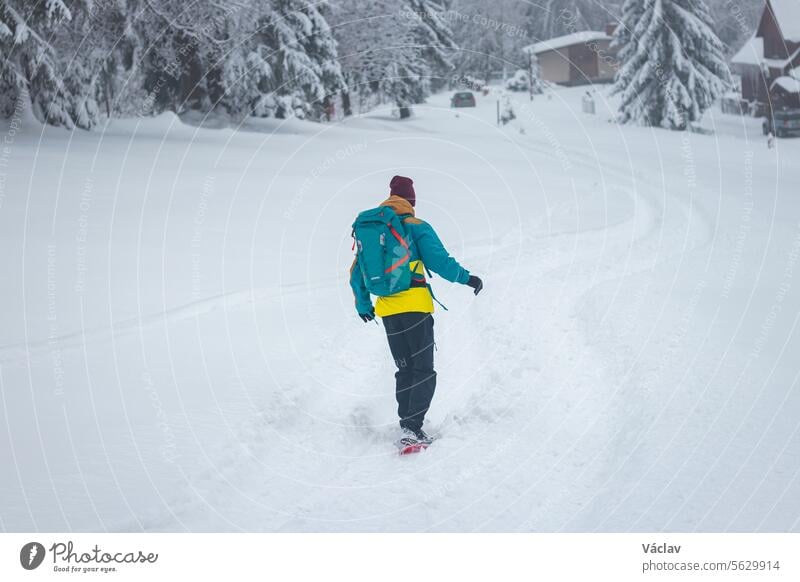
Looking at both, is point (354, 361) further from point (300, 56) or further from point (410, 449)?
point (300, 56)

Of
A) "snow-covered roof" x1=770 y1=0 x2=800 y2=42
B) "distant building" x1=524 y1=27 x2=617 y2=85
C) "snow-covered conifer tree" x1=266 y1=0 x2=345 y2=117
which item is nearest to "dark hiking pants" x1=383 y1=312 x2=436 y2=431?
"snow-covered roof" x1=770 y1=0 x2=800 y2=42

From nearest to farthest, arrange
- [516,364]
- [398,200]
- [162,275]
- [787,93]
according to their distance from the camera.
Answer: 1. [398,200]
2. [516,364]
3. [162,275]
4. [787,93]

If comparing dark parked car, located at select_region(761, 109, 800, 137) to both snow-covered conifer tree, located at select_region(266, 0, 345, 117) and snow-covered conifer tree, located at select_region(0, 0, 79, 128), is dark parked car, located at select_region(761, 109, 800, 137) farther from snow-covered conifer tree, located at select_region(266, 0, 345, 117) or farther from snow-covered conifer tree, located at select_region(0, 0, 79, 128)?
snow-covered conifer tree, located at select_region(0, 0, 79, 128)

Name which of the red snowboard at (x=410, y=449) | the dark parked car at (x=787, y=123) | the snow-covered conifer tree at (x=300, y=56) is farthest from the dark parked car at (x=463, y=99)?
the red snowboard at (x=410, y=449)

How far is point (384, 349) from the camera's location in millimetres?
7051

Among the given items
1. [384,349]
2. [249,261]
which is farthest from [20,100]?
[384,349]

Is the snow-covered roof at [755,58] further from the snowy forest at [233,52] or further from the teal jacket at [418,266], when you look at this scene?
the teal jacket at [418,266]

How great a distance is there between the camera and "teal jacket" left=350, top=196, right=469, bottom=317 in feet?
15.6

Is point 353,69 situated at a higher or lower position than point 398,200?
higher

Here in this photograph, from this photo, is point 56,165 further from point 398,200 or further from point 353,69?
point 353,69

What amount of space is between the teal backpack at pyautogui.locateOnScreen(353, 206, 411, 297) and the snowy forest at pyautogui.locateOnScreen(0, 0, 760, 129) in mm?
5533

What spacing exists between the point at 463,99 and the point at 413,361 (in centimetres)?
3480

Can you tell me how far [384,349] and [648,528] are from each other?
371 cm

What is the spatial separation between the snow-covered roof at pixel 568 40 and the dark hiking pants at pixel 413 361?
109ft
